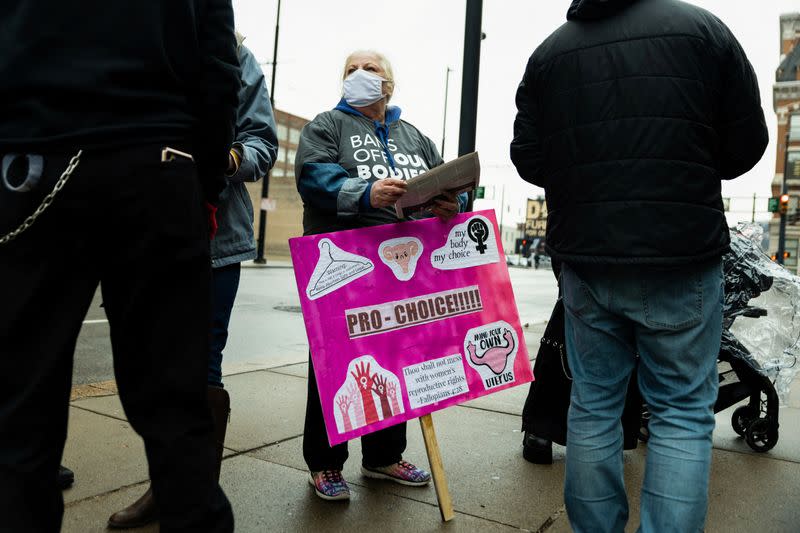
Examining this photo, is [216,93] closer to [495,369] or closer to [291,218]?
[495,369]

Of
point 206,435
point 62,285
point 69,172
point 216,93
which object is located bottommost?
point 206,435

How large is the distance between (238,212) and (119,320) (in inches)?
45.8

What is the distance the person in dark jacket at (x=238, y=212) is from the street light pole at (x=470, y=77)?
1.76m

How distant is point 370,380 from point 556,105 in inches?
46.8

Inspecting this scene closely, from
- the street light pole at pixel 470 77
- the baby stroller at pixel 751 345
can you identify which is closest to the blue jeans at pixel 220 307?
the street light pole at pixel 470 77

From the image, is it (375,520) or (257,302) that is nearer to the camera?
(375,520)

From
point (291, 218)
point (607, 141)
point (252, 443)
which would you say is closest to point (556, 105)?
point (607, 141)

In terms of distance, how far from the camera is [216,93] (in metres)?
1.58

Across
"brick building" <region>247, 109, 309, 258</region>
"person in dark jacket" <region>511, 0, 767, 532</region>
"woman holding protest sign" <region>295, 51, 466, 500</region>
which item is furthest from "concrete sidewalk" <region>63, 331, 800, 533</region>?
"brick building" <region>247, 109, 309, 258</region>

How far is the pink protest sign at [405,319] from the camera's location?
2.48 m

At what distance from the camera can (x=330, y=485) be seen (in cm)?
273

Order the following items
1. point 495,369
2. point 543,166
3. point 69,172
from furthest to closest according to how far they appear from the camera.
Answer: point 495,369 < point 543,166 < point 69,172

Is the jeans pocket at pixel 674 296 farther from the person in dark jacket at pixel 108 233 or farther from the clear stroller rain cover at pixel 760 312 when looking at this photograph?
the clear stroller rain cover at pixel 760 312

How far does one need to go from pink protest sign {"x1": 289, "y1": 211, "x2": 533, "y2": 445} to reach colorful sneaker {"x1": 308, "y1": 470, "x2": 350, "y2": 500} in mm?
379
